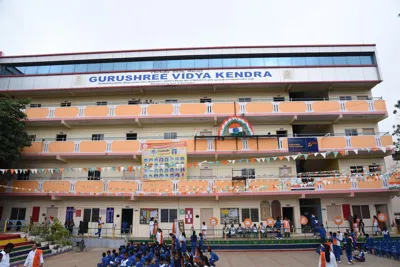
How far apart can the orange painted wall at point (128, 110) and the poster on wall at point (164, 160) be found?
127 inches

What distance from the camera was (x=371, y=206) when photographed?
75.4 feet

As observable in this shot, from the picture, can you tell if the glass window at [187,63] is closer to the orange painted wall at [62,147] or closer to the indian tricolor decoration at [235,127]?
the indian tricolor decoration at [235,127]

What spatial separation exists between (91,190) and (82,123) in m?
6.32

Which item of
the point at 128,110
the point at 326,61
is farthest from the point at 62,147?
the point at 326,61

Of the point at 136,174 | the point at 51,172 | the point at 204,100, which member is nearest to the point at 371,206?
the point at 204,100

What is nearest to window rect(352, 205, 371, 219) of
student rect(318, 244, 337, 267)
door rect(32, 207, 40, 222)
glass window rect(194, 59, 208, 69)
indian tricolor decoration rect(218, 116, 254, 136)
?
indian tricolor decoration rect(218, 116, 254, 136)

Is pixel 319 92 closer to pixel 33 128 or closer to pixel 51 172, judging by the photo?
pixel 51 172

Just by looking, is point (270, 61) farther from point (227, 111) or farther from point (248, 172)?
point (248, 172)

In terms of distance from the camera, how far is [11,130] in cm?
2086

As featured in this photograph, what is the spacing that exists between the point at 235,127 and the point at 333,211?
34.5 ft

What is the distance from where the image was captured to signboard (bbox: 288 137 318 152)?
22531mm

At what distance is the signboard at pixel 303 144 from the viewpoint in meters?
22.5

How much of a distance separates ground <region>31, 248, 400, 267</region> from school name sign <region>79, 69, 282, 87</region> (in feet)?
44.9

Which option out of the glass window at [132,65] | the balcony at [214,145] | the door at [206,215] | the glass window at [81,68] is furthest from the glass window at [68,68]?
the door at [206,215]
